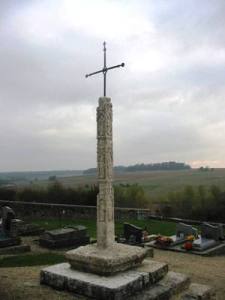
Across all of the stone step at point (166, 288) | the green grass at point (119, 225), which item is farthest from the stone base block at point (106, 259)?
the green grass at point (119, 225)

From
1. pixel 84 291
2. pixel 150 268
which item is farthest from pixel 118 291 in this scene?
pixel 150 268

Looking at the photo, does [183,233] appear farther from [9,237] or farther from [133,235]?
[9,237]

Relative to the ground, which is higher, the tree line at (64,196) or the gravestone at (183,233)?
the tree line at (64,196)

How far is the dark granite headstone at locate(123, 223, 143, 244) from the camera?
15.2m

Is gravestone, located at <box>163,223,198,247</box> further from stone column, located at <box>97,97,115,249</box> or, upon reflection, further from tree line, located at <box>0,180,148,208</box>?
tree line, located at <box>0,180,148,208</box>

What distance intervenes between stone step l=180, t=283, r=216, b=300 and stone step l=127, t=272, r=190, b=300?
0.48 ft

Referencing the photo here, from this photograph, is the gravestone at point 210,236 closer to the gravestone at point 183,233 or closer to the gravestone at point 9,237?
the gravestone at point 183,233

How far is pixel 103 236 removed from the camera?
8.23 meters

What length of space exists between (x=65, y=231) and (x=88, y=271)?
6.75 metres

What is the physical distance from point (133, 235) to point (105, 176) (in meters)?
7.68

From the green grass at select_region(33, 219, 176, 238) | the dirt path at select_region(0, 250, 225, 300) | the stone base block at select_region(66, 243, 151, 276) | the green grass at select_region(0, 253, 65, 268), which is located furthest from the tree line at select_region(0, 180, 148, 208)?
the stone base block at select_region(66, 243, 151, 276)

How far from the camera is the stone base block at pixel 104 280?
23.7ft

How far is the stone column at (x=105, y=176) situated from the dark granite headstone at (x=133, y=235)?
704 cm

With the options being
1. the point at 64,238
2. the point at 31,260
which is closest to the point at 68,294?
the point at 31,260
